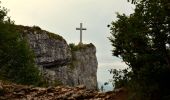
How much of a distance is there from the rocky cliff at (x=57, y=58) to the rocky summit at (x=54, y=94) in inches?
1206

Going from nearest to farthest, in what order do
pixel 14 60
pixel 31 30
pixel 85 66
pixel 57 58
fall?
1. pixel 14 60
2. pixel 31 30
3. pixel 57 58
4. pixel 85 66

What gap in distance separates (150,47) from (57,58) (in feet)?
166

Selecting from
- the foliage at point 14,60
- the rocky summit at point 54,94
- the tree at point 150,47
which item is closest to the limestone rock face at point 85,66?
the foliage at point 14,60

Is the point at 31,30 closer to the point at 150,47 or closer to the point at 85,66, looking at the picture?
the point at 85,66

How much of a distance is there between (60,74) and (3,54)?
18.5 meters

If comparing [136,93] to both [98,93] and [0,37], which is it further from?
[0,37]

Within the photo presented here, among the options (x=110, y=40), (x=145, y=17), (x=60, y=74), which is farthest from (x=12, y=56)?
(x=145, y=17)

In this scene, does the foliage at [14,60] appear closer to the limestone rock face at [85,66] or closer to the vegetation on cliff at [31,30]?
the vegetation on cliff at [31,30]

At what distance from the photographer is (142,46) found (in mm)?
28516

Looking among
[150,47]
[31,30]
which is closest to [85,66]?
[31,30]

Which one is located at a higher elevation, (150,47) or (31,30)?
(31,30)

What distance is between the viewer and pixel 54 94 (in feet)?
124

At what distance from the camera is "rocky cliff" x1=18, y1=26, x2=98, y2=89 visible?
247 feet

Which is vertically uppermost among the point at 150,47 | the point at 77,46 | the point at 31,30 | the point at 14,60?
the point at 31,30
